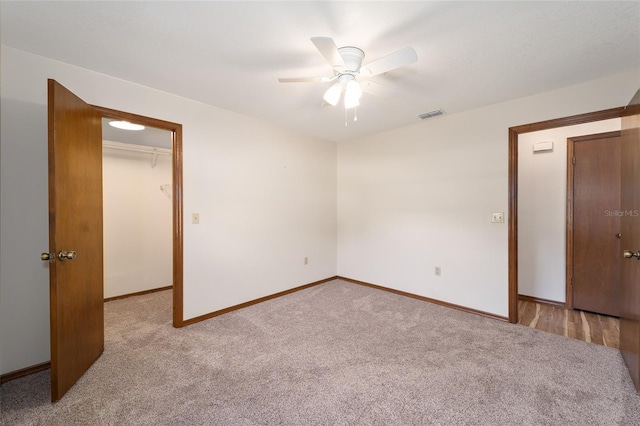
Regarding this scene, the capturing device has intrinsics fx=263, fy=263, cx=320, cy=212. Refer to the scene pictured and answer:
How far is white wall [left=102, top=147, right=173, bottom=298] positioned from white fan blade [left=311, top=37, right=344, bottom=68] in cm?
337

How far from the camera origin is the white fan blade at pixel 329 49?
1.42 m

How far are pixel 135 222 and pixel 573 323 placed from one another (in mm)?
5563

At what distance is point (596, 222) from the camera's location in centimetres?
312

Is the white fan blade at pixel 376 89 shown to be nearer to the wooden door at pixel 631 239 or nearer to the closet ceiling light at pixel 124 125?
the wooden door at pixel 631 239

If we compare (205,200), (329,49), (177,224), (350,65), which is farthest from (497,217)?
(177,224)

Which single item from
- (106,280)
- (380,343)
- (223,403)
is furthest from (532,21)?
(106,280)

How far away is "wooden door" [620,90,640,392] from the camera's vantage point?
1.78 metres

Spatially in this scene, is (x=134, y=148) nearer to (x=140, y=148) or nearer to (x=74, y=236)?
(x=140, y=148)

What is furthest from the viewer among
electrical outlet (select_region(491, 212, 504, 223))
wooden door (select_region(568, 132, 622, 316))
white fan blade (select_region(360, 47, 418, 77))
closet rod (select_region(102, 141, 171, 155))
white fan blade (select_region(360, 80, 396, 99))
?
closet rod (select_region(102, 141, 171, 155))

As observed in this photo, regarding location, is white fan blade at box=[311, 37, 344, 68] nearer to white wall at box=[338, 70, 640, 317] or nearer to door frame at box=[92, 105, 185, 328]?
door frame at box=[92, 105, 185, 328]

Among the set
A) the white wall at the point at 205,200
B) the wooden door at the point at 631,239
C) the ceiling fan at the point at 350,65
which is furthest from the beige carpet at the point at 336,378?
the ceiling fan at the point at 350,65

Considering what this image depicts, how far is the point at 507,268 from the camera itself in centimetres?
284

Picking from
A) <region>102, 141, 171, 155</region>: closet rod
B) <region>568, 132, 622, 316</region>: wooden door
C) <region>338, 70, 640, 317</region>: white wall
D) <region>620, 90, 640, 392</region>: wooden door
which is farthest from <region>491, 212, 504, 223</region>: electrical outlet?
<region>102, 141, 171, 155</region>: closet rod

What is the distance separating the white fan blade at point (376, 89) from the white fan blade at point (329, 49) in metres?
0.55
